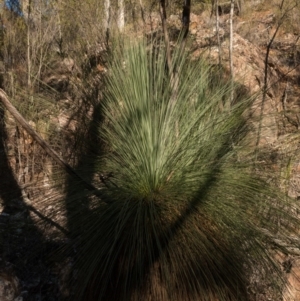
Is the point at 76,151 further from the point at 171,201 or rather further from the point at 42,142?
the point at 171,201

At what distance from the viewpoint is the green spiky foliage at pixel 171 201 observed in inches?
57.9

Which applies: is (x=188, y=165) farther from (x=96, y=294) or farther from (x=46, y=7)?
(x=46, y=7)

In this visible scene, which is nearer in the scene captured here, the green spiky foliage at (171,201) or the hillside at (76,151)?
the green spiky foliage at (171,201)

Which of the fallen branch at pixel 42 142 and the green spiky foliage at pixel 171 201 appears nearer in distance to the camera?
the green spiky foliage at pixel 171 201

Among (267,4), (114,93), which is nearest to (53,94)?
(114,93)

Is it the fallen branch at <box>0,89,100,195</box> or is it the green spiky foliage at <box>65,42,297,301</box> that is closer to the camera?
the green spiky foliage at <box>65,42,297,301</box>

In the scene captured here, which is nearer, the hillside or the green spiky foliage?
the green spiky foliage

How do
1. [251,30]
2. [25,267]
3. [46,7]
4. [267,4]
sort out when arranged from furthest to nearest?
[267,4], [251,30], [46,7], [25,267]

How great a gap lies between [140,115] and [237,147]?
400mm

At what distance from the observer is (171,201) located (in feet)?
4.99

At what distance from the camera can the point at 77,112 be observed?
71.1 inches

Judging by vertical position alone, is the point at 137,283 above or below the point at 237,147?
below

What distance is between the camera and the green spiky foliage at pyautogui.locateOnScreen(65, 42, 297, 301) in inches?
57.9

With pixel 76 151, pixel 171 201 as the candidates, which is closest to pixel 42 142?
pixel 76 151
